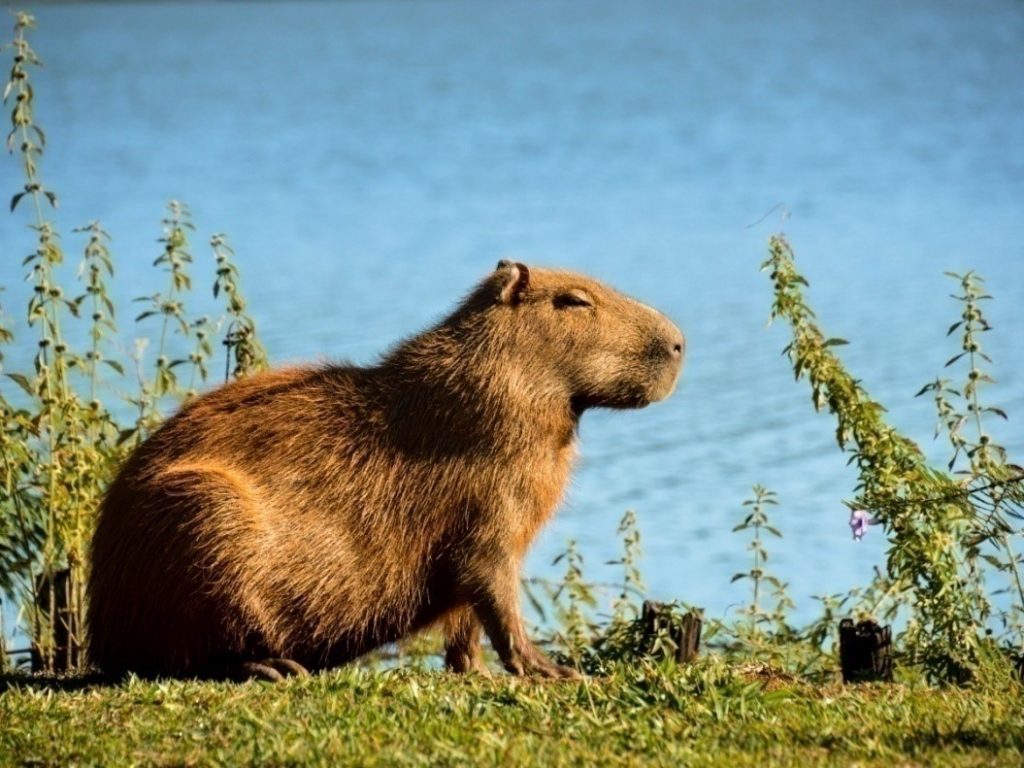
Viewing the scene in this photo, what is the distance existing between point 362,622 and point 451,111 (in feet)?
101

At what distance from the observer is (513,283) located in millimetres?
6164

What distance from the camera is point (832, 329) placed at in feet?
51.1

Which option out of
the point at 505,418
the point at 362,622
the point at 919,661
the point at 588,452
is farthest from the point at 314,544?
the point at 588,452

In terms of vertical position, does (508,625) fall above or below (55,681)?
above

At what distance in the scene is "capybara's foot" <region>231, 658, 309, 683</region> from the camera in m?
5.71

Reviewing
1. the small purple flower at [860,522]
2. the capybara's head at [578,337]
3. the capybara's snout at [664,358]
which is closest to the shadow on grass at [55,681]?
the capybara's head at [578,337]

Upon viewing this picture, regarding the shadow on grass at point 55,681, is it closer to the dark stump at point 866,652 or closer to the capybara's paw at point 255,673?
the capybara's paw at point 255,673

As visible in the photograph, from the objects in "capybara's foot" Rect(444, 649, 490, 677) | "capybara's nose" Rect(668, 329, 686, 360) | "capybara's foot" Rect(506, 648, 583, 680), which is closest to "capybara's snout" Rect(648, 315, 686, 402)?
"capybara's nose" Rect(668, 329, 686, 360)

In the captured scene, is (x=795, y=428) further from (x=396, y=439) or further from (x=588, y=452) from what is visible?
(x=396, y=439)

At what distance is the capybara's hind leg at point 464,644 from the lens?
247 inches

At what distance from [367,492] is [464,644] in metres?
0.74

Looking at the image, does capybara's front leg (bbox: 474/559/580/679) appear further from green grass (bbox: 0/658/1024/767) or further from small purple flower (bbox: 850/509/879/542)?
small purple flower (bbox: 850/509/879/542)

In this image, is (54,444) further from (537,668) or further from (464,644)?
(537,668)

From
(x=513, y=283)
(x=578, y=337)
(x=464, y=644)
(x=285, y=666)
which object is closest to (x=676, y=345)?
(x=578, y=337)
